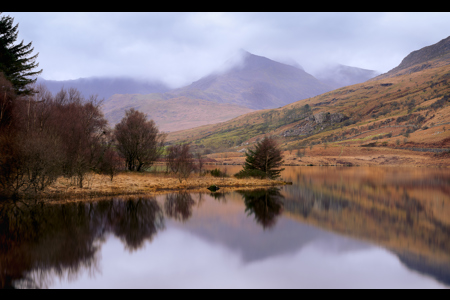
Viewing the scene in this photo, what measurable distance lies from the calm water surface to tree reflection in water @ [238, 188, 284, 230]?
0.15m

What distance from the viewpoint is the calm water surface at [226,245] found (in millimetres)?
10398

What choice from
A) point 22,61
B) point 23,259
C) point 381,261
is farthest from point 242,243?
point 22,61

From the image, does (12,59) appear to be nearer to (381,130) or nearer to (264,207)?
(264,207)

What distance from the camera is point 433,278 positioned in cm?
1051

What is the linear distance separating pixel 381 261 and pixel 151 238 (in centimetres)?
1042

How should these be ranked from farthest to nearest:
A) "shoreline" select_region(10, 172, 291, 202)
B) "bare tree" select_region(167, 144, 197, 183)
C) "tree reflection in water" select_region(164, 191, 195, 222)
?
"bare tree" select_region(167, 144, 197, 183), "shoreline" select_region(10, 172, 291, 202), "tree reflection in water" select_region(164, 191, 195, 222)

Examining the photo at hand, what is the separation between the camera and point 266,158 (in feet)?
143

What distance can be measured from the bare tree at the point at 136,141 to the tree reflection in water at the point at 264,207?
20.6m

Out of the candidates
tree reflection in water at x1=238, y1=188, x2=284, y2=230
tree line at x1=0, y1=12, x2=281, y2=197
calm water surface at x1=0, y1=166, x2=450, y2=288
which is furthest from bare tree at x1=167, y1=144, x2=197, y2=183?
calm water surface at x1=0, y1=166, x2=450, y2=288

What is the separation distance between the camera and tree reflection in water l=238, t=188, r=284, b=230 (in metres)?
20.0

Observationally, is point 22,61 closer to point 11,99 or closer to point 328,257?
point 11,99

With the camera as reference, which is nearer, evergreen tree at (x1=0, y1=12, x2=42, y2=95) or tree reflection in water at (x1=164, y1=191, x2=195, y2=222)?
tree reflection in water at (x1=164, y1=191, x2=195, y2=222)

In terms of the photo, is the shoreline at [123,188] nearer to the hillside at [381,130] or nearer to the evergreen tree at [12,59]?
the evergreen tree at [12,59]

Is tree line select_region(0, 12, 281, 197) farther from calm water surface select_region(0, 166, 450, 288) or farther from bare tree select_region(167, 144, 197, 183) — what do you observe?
calm water surface select_region(0, 166, 450, 288)
